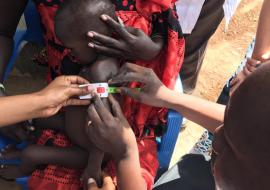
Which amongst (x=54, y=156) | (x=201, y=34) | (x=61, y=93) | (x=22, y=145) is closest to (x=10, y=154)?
(x=22, y=145)

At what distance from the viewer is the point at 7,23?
174 centimetres

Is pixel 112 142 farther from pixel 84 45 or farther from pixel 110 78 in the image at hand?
pixel 84 45

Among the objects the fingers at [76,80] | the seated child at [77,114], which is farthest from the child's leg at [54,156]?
the fingers at [76,80]

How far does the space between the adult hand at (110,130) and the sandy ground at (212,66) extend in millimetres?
984

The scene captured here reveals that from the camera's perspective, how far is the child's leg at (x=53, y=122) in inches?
71.5

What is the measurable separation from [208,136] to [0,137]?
92 centimetres

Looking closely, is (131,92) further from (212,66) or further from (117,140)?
(212,66)

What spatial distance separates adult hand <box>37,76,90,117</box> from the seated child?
0.07 metres

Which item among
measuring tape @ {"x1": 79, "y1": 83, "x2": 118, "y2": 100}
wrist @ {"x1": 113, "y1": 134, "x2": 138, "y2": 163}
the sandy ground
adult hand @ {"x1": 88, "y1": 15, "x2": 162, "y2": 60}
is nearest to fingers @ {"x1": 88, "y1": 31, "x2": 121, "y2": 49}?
adult hand @ {"x1": 88, "y1": 15, "x2": 162, "y2": 60}

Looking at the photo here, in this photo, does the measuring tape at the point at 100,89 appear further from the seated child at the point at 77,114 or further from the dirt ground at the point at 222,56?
the dirt ground at the point at 222,56

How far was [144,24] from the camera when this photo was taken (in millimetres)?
1708

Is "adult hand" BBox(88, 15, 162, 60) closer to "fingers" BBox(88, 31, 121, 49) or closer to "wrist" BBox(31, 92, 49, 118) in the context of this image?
"fingers" BBox(88, 31, 121, 49)

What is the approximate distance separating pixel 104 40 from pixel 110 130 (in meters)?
0.32

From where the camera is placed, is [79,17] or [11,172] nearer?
[79,17]
